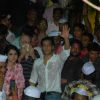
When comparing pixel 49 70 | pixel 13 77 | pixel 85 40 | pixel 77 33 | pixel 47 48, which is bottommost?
pixel 13 77

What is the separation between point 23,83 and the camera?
23.5 ft

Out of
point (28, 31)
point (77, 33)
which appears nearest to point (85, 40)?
point (77, 33)

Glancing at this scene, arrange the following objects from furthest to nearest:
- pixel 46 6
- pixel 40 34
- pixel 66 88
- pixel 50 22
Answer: pixel 46 6, pixel 50 22, pixel 40 34, pixel 66 88

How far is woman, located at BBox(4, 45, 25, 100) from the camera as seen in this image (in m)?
7.09

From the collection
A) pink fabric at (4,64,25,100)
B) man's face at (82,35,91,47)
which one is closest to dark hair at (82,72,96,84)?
man's face at (82,35,91,47)

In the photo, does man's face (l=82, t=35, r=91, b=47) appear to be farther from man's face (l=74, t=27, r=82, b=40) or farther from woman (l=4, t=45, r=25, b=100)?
woman (l=4, t=45, r=25, b=100)

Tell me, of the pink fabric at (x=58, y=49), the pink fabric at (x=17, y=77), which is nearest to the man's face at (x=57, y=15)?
the pink fabric at (x=58, y=49)

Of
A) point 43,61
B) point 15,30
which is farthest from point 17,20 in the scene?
point 43,61

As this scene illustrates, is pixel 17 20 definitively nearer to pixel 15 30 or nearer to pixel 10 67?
pixel 15 30

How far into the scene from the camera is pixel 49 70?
717 cm

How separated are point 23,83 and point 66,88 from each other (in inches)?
28.1

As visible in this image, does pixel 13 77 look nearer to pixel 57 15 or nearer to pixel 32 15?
pixel 32 15

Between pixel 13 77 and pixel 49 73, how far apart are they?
0.55 m

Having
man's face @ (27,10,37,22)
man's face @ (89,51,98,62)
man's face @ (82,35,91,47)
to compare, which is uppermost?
man's face @ (27,10,37,22)
